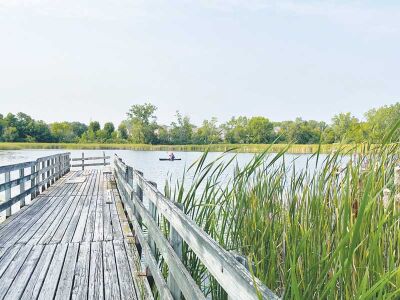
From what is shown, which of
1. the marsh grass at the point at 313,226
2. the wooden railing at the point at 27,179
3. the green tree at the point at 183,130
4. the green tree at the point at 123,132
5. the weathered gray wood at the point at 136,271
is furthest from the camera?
Result: the green tree at the point at 123,132

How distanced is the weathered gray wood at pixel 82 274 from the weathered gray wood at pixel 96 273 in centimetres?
4

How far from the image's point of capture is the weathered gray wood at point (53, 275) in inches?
147

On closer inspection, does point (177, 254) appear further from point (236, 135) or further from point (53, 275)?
point (236, 135)

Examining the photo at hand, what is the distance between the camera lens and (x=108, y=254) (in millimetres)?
5027

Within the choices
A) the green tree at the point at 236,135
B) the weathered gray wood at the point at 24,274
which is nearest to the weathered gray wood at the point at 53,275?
the weathered gray wood at the point at 24,274

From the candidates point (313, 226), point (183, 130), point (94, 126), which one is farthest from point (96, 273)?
point (94, 126)

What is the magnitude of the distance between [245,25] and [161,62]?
21.8 meters

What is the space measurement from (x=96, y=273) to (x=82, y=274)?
0.45ft

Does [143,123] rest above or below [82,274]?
above

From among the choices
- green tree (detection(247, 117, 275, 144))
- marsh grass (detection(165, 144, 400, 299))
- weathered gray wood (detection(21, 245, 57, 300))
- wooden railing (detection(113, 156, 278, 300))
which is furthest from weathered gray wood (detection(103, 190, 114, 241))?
green tree (detection(247, 117, 275, 144))

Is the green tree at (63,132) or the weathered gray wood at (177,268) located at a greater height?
the green tree at (63,132)

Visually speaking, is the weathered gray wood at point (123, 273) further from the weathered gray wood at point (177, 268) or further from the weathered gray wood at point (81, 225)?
the weathered gray wood at point (81, 225)

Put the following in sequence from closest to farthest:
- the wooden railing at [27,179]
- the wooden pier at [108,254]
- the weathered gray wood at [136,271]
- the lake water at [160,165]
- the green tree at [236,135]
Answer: the wooden pier at [108,254], the weathered gray wood at [136,271], the green tree at [236,135], the wooden railing at [27,179], the lake water at [160,165]

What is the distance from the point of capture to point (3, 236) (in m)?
6.21
